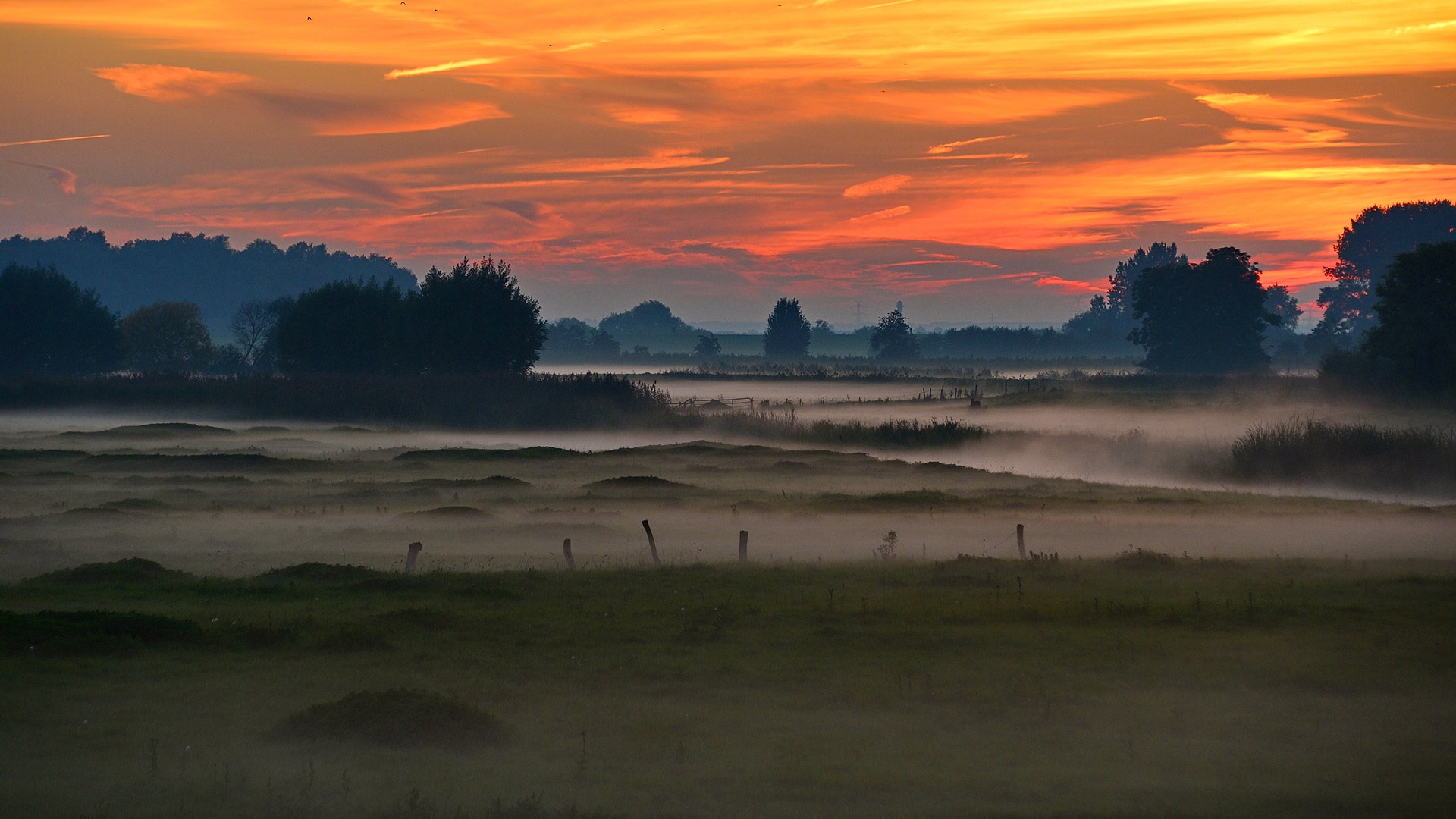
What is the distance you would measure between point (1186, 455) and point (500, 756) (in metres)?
52.8

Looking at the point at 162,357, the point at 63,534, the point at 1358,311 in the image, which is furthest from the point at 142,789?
the point at 1358,311

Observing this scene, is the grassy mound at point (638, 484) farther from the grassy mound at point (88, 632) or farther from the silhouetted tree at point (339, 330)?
the silhouetted tree at point (339, 330)

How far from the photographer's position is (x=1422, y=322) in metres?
78.6

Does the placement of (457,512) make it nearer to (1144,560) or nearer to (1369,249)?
(1144,560)

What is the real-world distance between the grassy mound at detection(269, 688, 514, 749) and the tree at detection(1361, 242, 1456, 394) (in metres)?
75.1

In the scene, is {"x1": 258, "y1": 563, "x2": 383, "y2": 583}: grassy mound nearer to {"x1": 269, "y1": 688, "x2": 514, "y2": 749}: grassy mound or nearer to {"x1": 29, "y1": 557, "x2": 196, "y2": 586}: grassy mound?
{"x1": 29, "y1": 557, "x2": 196, "y2": 586}: grassy mound

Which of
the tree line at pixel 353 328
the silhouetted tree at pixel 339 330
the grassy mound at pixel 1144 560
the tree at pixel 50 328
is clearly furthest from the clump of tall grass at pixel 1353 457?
the tree at pixel 50 328

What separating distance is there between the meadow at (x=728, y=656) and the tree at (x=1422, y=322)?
112 feet

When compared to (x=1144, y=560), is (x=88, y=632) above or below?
above

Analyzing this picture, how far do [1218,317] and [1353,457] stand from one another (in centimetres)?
8485

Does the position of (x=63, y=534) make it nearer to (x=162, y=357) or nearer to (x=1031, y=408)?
(x=1031, y=408)

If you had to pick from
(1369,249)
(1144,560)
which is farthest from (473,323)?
(1369,249)

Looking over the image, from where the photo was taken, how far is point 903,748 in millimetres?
16234

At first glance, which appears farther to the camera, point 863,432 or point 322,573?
point 863,432
